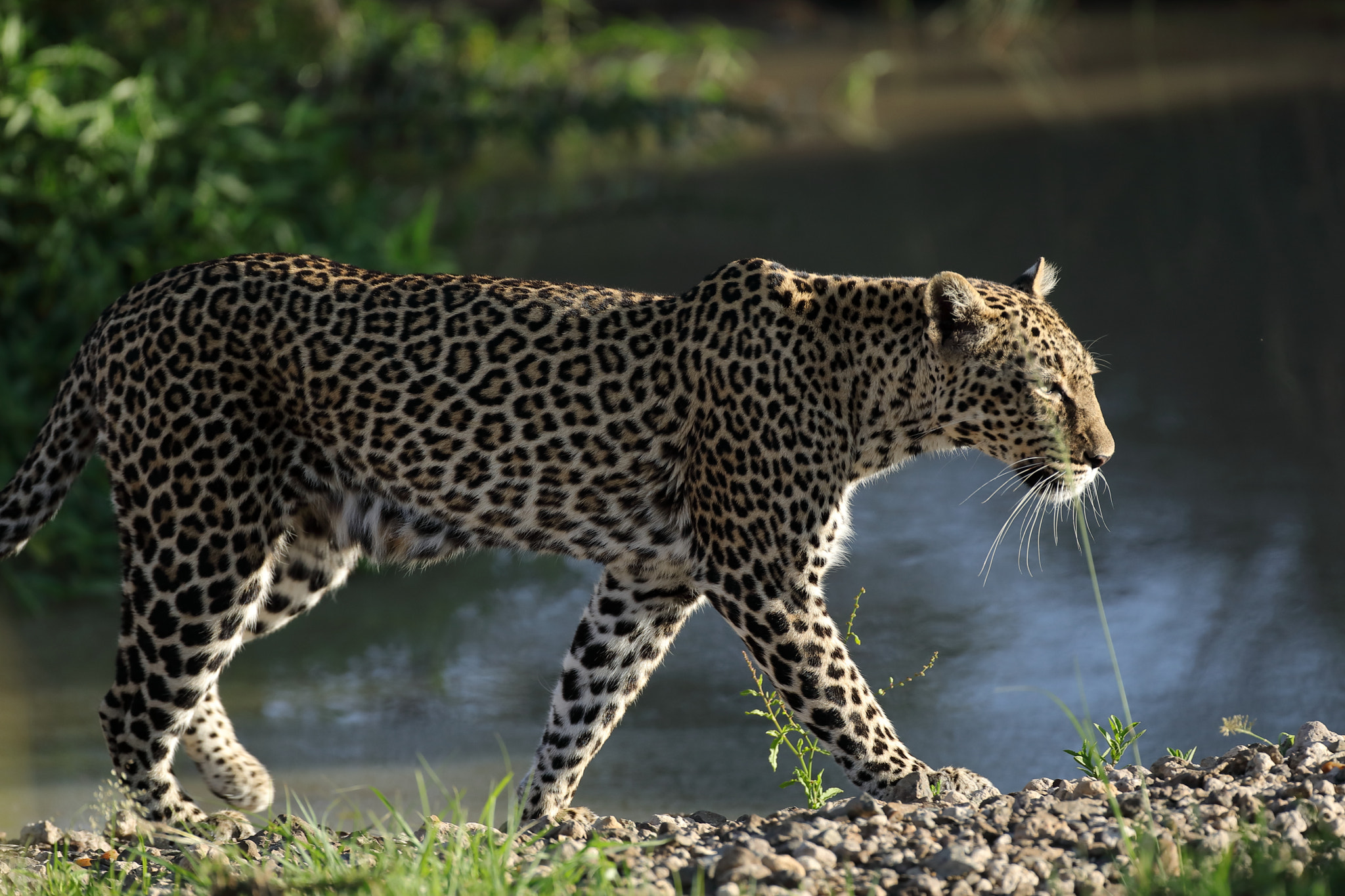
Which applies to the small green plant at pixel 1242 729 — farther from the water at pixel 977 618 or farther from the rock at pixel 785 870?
the rock at pixel 785 870

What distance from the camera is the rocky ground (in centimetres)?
372

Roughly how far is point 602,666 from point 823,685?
84cm

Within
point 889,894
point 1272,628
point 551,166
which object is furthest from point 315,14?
point 889,894

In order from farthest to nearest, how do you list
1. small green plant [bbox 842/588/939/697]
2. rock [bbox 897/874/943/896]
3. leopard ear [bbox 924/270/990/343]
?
leopard ear [bbox 924/270/990/343], small green plant [bbox 842/588/939/697], rock [bbox 897/874/943/896]

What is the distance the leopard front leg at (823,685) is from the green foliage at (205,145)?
13.7ft

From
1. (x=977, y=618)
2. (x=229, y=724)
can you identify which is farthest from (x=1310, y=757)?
(x=229, y=724)

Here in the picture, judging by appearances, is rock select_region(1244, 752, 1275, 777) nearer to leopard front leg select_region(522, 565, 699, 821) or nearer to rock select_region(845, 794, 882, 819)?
rock select_region(845, 794, 882, 819)

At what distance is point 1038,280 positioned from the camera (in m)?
5.07

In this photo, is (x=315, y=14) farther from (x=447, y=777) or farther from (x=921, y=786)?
(x=921, y=786)

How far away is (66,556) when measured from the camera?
7.73 metres

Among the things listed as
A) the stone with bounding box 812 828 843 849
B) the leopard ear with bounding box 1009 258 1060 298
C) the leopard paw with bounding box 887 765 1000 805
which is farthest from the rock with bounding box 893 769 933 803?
the leopard ear with bounding box 1009 258 1060 298

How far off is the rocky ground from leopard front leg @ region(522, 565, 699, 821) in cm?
53

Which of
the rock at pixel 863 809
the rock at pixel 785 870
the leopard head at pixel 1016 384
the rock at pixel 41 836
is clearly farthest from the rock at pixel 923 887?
the rock at pixel 41 836

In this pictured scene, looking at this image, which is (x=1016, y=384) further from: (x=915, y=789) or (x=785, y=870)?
(x=785, y=870)
